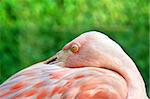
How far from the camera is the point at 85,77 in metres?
2.26

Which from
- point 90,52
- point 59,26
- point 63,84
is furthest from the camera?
point 59,26

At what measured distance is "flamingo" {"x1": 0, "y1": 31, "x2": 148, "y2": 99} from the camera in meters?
2.22

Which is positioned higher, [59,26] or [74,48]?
[74,48]

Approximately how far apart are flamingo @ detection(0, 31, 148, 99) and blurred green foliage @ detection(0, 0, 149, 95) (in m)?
3.29

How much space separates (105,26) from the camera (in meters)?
6.67

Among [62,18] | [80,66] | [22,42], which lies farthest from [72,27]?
[80,66]

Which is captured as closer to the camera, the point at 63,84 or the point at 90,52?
the point at 63,84

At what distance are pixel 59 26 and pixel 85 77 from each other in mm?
4160

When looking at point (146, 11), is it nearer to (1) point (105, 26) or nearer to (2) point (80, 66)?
(1) point (105, 26)

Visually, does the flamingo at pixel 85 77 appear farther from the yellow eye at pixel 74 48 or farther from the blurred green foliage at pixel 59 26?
the blurred green foliage at pixel 59 26

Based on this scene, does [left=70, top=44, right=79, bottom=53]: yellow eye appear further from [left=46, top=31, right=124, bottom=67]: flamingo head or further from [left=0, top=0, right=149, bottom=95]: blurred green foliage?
[left=0, top=0, right=149, bottom=95]: blurred green foliage

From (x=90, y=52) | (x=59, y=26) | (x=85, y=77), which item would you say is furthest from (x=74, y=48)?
(x=59, y=26)

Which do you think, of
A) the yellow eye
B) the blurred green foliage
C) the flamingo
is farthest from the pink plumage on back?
the blurred green foliage

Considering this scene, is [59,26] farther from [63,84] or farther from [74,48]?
[63,84]
